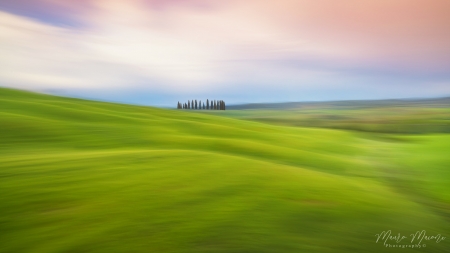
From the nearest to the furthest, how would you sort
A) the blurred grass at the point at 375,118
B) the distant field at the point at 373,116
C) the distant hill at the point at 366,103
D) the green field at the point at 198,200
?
the green field at the point at 198,200 → the blurred grass at the point at 375,118 → the distant field at the point at 373,116 → the distant hill at the point at 366,103

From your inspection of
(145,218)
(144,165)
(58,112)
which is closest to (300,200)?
(145,218)

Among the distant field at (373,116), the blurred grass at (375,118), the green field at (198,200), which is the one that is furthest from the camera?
the distant field at (373,116)

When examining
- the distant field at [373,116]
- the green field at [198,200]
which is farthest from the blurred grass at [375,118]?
the green field at [198,200]

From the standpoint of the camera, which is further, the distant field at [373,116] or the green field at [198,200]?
the distant field at [373,116]

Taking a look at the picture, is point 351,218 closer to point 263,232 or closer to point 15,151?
point 263,232

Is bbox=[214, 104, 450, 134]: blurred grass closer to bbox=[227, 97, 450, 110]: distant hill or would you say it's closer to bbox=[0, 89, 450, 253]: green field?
bbox=[227, 97, 450, 110]: distant hill

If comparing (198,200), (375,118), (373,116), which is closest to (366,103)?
(373,116)

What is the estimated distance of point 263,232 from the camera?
2.36m

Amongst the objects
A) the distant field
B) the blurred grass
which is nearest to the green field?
the blurred grass

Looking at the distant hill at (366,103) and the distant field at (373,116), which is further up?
the distant hill at (366,103)

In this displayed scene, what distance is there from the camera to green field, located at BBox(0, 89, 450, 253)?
2.19m

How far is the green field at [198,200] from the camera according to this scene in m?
2.19

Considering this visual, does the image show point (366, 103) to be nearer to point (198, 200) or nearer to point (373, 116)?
point (373, 116)

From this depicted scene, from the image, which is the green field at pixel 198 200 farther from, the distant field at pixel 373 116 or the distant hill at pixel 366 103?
the distant hill at pixel 366 103
